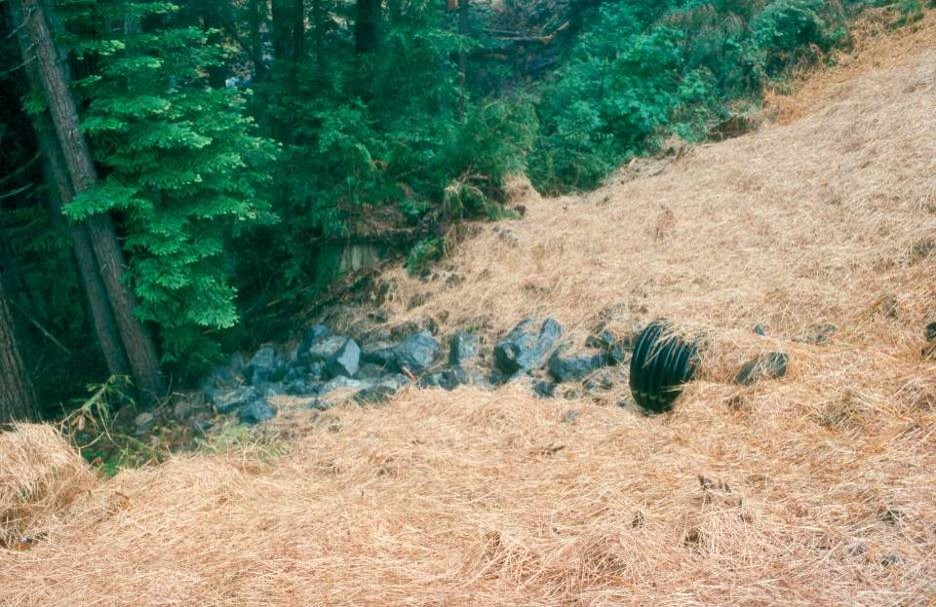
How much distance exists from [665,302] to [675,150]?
4.79 meters

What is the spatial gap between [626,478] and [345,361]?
4.26 m

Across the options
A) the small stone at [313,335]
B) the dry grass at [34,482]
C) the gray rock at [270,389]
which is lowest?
the gray rock at [270,389]

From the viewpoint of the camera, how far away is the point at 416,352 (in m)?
7.20

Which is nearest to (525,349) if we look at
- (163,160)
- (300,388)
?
(300,388)

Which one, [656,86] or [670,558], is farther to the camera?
[656,86]

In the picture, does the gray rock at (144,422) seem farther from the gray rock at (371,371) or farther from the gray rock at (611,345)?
the gray rock at (611,345)

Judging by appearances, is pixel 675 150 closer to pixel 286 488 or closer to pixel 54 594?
pixel 286 488

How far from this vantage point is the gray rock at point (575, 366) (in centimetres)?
586

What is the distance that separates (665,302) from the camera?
619 centimetres

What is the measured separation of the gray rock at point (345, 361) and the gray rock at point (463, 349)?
105cm

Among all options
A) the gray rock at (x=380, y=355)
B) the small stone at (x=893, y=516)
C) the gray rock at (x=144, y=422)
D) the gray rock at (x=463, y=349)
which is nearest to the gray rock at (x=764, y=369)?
the small stone at (x=893, y=516)

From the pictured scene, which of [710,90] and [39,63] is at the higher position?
[39,63]

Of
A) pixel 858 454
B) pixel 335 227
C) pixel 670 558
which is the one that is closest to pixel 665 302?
pixel 858 454

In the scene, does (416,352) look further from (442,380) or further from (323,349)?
(323,349)
